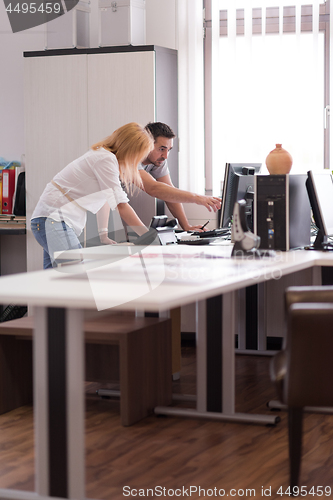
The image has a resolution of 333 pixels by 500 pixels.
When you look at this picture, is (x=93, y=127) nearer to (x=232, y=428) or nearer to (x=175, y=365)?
(x=175, y=365)

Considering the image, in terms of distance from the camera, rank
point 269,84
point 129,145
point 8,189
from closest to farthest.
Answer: point 129,145
point 269,84
point 8,189

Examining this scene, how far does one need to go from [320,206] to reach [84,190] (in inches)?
50.5

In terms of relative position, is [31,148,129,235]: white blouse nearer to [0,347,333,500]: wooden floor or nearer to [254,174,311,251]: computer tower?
[254,174,311,251]: computer tower

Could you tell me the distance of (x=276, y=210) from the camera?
288cm

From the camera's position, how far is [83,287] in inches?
66.9

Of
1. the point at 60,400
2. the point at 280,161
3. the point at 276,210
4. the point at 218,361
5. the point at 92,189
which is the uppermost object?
the point at 280,161

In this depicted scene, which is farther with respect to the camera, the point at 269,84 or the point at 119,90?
the point at 269,84

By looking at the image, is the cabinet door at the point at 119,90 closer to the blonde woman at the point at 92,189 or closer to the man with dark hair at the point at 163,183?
the man with dark hair at the point at 163,183

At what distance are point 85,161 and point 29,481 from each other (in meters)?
1.73

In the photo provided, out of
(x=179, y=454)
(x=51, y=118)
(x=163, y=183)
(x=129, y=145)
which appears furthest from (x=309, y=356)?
(x=51, y=118)

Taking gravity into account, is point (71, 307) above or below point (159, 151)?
below

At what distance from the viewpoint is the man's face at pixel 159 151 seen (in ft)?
12.7

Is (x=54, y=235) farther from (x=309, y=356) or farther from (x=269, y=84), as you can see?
(x=269, y=84)

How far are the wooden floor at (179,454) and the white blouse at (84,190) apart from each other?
41.0 inches
